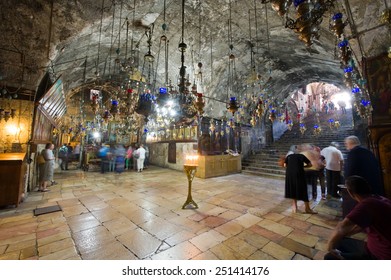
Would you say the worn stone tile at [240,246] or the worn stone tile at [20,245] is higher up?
the worn stone tile at [20,245]

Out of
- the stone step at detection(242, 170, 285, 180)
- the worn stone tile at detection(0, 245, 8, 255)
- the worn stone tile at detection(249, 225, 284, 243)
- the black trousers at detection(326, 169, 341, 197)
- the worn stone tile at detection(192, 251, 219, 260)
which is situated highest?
the black trousers at detection(326, 169, 341, 197)

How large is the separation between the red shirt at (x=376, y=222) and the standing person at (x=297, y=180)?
231 cm

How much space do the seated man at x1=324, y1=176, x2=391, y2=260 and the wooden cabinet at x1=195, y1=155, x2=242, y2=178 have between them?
677 centimetres

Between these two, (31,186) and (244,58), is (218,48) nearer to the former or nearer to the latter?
(244,58)

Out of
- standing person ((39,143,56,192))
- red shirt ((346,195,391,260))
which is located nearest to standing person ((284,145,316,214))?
red shirt ((346,195,391,260))

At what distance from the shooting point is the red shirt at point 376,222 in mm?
1487

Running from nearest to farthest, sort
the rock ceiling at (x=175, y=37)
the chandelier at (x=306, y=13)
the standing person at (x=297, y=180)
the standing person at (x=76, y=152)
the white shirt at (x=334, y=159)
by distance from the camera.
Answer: the chandelier at (x=306, y=13) → the standing person at (x=297, y=180) → the rock ceiling at (x=175, y=37) → the white shirt at (x=334, y=159) → the standing person at (x=76, y=152)

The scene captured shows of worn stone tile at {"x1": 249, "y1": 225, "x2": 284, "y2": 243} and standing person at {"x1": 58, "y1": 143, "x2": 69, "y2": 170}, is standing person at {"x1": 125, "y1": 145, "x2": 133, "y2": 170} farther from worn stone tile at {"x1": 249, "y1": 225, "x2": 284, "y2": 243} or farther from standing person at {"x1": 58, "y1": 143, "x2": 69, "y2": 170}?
worn stone tile at {"x1": 249, "y1": 225, "x2": 284, "y2": 243}

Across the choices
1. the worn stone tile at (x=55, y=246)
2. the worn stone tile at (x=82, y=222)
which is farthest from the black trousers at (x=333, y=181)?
the worn stone tile at (x=55, y=246)

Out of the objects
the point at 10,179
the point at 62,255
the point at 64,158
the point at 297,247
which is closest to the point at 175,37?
the point at 10,179

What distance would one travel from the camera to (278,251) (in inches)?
94.5

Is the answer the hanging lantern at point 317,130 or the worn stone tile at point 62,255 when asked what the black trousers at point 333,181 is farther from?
the hanging lantern at point 317,130

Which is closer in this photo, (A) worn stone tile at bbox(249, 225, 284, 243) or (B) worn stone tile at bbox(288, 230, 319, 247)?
(B) worn stone tile at bbox(288, 230, 319, 247)

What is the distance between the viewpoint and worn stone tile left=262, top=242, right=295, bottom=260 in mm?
2295
